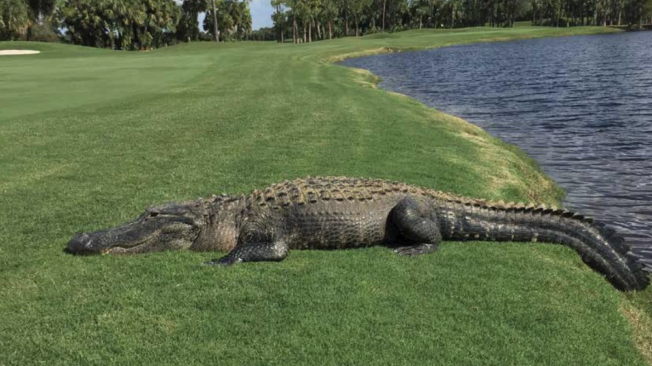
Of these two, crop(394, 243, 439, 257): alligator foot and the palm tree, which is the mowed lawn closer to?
crop(394, 243, 439, 257): alligator foot

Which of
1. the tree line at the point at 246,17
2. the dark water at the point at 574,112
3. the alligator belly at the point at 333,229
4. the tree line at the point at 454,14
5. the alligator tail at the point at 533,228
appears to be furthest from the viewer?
the tree line at the point at 454,14

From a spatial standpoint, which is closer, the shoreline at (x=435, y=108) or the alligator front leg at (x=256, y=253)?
the alligator front leg at (x=256, y=253)

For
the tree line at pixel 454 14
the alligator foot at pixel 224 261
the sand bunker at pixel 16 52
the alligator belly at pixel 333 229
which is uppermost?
the tree line at pixel 454 14

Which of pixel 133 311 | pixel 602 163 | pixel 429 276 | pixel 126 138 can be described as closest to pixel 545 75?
pixel 602 163

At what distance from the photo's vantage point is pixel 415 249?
6957 millimetres

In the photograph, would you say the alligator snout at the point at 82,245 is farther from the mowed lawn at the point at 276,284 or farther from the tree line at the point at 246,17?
the tree line at the point at 246,17

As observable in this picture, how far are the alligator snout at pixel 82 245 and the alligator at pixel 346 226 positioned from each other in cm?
1

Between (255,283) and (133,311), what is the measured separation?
4.42 feet

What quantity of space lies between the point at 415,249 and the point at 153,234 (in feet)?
11.6

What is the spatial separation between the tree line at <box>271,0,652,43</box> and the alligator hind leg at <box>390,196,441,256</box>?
10254 centimetres

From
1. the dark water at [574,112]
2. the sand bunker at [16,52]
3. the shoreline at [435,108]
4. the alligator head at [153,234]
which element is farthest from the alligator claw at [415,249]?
the sand bunker at [16,52]

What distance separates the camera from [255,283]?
19.0 ft

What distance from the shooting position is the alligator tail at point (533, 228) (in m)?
7.35

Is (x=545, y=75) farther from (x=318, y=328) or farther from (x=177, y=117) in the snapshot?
(x=318, y=328)
